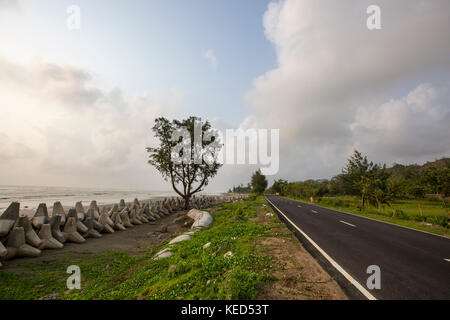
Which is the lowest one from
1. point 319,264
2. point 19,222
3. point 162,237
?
point 162,237

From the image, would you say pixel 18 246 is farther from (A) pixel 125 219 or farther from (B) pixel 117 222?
(A) pixel 125 219

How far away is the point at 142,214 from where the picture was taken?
48.4 ft

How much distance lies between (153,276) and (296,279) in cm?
382

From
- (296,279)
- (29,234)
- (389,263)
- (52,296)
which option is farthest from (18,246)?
(389,263)

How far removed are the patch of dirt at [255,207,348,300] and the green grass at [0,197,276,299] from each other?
0.79 feet

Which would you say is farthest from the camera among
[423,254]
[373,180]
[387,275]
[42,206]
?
[373,180]

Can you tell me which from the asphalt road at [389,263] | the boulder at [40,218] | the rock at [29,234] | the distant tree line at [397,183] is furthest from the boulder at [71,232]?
the distant tree line at [397,183]

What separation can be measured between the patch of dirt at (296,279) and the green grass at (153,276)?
241 mm

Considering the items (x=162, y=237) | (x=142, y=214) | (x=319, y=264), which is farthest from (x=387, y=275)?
(x=142, y=214)

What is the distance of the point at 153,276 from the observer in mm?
4777

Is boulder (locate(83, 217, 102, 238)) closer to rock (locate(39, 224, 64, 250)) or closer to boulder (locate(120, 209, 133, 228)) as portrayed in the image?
rock (locate(39, 224, 64, 250))

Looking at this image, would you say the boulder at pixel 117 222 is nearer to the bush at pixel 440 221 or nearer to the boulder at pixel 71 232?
the boulder at pixel 71 232

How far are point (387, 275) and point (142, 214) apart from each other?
614 inches
